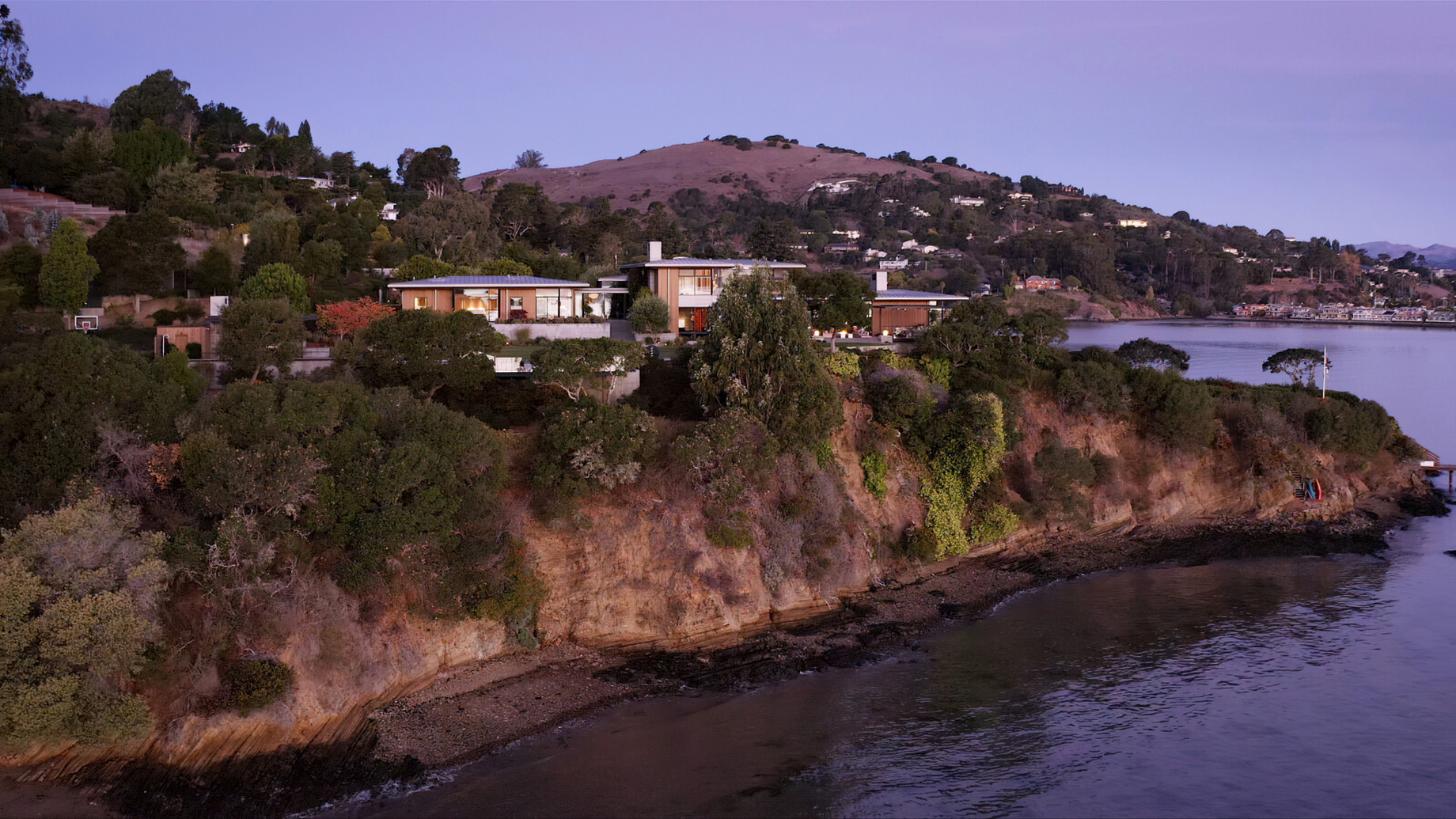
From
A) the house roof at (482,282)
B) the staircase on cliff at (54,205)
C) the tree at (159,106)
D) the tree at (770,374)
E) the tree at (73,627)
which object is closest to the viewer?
the tree at (73,627)

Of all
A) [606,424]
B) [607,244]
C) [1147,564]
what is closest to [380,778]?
[606,424]

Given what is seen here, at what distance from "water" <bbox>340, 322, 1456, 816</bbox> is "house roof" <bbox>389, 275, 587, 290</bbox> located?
27.4 meters

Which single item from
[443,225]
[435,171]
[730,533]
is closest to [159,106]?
[435,171]

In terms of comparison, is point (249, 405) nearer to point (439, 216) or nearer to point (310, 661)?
point (310, 661)

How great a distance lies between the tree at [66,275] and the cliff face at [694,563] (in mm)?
28996

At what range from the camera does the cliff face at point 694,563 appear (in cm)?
2150

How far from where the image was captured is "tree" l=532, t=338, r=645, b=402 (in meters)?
32.3

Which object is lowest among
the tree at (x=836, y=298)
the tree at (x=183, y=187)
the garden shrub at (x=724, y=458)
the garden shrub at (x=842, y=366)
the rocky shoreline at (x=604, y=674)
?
the rocky shoreline at (x=604, y=674)

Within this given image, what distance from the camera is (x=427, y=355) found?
33.5m

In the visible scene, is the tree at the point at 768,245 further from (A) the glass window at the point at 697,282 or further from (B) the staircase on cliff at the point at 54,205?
(B) the staircase on cliff at the point at 54,205

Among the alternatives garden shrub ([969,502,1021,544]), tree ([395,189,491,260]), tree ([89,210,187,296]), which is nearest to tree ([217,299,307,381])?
tree ([89,210,187,296])

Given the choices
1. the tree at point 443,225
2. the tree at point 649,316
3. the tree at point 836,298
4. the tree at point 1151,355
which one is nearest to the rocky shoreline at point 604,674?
the tree at point 836,298

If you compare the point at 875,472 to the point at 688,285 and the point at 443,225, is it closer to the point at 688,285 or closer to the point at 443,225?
the point at 688,285

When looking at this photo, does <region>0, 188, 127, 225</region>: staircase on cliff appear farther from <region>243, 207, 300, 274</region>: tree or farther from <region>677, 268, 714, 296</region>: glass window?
<region>677, 268, 714, 296</region>: glass window
